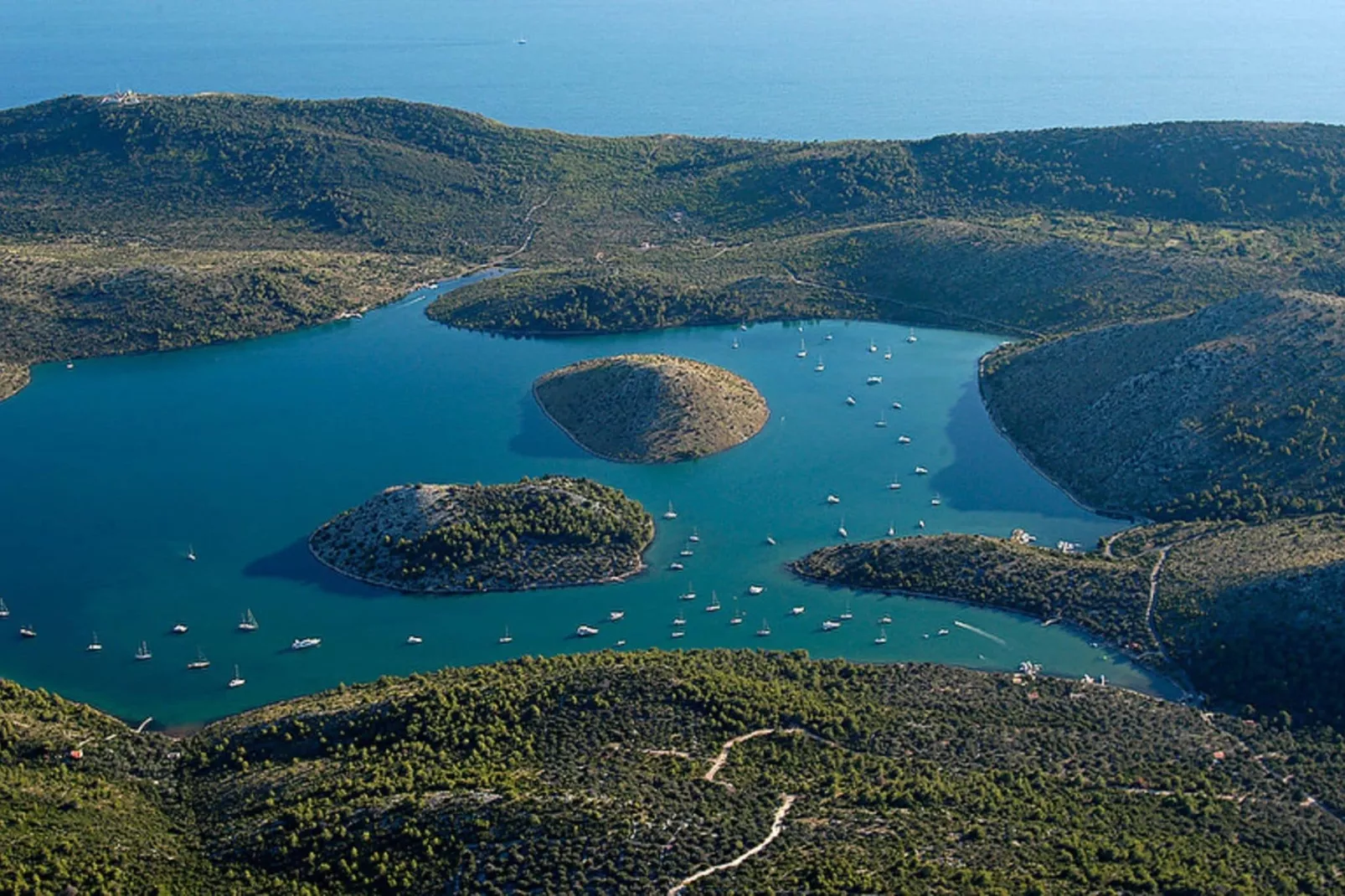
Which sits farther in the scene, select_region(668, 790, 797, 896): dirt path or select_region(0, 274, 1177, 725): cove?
select_region(0, 274, 1177, 725): cove

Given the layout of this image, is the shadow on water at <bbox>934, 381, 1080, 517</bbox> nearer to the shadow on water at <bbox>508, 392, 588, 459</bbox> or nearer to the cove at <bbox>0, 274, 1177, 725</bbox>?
the cove at <bbox>0, 274, 1177, 725</bbox>

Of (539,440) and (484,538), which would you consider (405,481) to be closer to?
(539,440)

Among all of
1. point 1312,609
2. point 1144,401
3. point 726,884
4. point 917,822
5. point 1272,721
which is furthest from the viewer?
point 1144,401

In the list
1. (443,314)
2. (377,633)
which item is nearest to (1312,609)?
(377,633)

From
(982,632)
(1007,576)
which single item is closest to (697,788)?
(982,632)

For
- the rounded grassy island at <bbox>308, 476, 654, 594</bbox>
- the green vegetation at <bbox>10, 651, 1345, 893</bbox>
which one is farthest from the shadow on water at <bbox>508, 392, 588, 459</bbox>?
the green vegetation at <bbox>10, 651, 1345, 893</bbox>

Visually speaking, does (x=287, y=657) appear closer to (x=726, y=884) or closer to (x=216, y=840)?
(x=216, y=840)

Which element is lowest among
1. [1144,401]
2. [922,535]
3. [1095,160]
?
[922,535]
